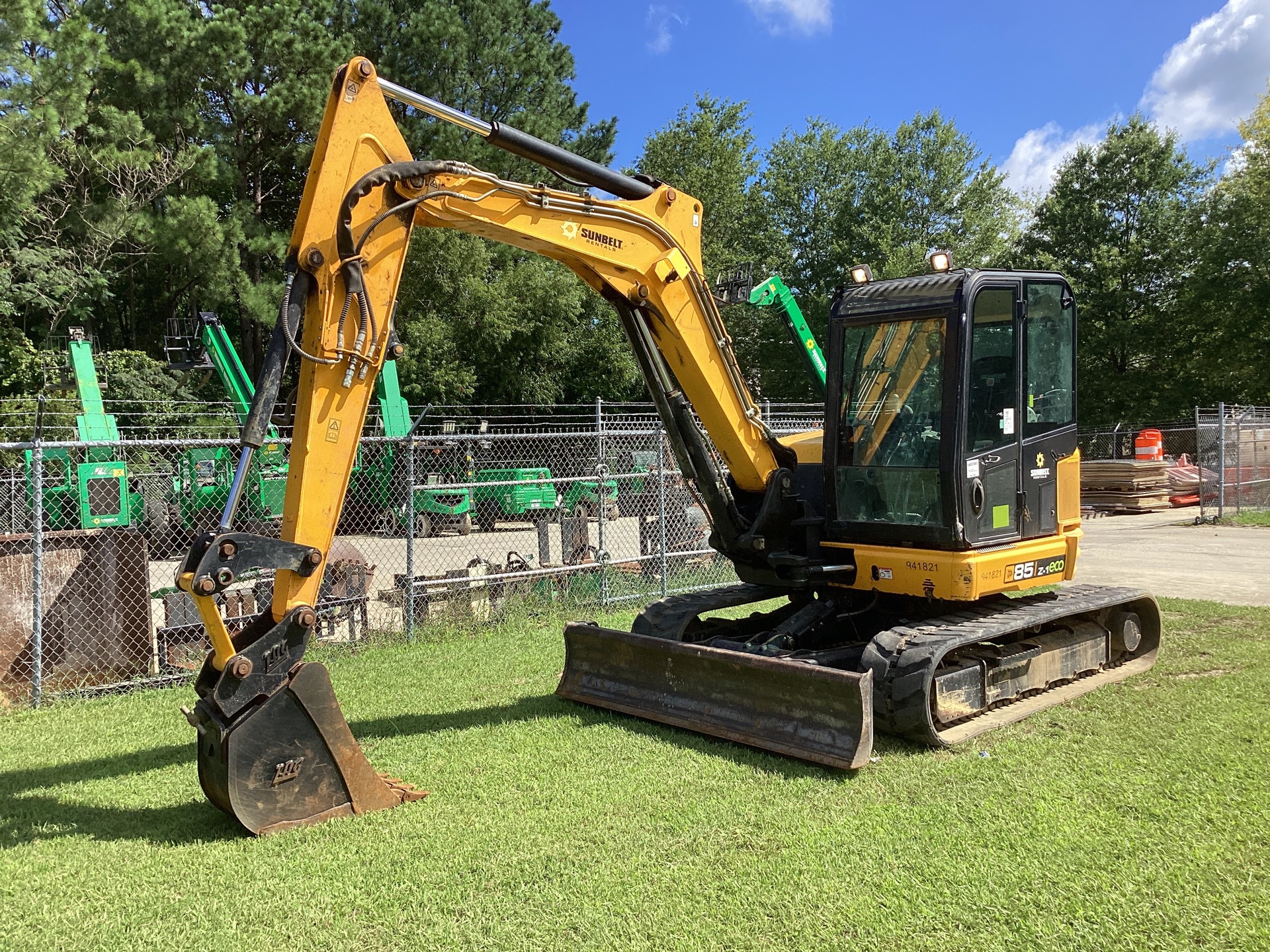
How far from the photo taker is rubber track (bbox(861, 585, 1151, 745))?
18.6 ft

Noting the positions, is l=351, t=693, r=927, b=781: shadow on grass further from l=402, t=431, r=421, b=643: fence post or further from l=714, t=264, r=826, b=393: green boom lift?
l=714, t=264, r=826, b=393: green boom lift

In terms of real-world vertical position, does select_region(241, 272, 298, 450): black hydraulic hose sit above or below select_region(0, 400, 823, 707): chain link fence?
above

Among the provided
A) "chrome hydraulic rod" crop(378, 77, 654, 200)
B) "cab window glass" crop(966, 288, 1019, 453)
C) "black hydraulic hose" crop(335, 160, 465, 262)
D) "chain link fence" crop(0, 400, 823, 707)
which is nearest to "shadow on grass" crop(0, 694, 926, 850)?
"chain link fence" crop(0, 400, 823, 707)

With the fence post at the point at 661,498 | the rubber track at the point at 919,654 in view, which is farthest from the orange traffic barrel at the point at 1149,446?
the rubber track at the point at 919,654

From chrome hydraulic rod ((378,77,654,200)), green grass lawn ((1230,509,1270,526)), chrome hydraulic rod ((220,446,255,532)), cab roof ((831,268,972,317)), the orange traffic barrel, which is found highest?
chrome hydraulic rod ((378,77,654,200))

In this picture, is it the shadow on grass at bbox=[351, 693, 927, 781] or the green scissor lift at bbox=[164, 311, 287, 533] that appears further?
the green scissor lift at bbox=[164, 311, 287, 533]

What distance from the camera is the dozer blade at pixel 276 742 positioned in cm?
457

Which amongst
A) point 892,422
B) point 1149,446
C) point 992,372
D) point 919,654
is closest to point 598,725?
point 919,654

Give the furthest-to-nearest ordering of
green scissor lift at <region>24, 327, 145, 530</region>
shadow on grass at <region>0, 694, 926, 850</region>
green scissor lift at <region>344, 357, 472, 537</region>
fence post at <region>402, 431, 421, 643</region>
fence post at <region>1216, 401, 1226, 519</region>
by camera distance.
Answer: green scissor lift at <region>344, 357, 472, 537</region> → fence post at <region>1216, 401, 1226, 519</region> → green scissor lift at <region>24, 327, 145, 530</region> → fence post at <region>402, 431, 421, 643</region> → shadow on grass at <region>0, 694, 926, 850</region>

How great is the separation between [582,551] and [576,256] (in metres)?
6.38

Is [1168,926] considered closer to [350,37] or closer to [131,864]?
[131,864]

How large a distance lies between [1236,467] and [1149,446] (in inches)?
105

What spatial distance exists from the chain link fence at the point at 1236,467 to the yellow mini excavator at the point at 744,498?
47.4 feet

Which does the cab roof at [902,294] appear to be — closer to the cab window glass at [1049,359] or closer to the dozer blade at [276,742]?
the cab window glass at [1049,359]
